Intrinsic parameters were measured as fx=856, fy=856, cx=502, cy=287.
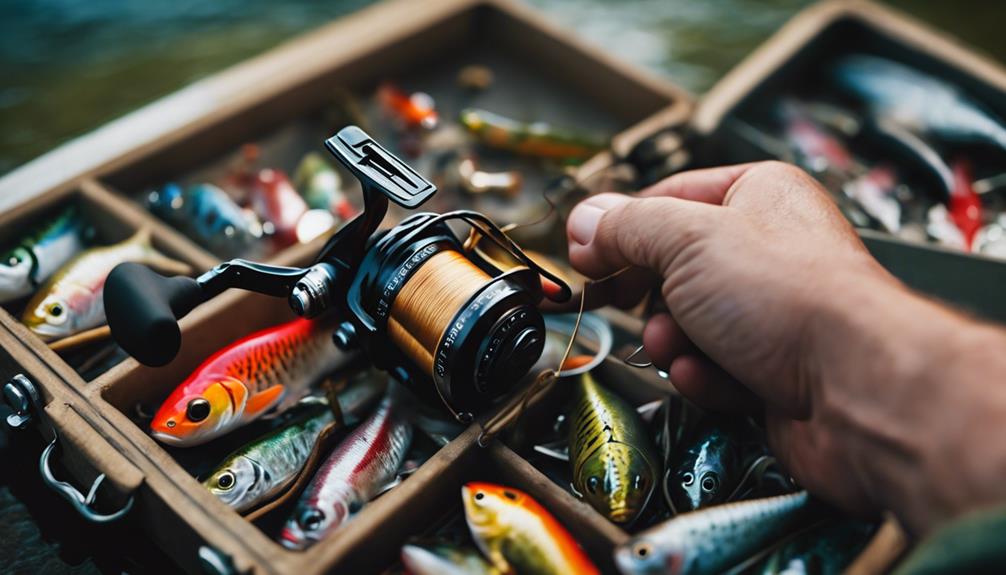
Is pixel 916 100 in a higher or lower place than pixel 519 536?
higher

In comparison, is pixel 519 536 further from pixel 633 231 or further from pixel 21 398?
pixel 21 398

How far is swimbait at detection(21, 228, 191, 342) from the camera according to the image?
1626 millimetres

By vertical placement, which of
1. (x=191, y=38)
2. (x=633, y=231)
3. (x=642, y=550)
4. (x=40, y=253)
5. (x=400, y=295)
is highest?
(x=633, y=231)

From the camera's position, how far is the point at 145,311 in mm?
1267

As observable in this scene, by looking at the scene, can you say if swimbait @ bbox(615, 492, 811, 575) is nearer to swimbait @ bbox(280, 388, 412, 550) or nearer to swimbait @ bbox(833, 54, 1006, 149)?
swimbait @ bbox(280, 388, 412, 550)

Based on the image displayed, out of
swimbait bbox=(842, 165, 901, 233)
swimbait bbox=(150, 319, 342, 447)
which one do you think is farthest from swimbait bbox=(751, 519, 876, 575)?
swimbait bbox=(842, 165, 901, 233)

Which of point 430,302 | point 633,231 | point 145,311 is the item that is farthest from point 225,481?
point 633,231

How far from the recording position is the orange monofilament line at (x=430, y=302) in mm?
1360

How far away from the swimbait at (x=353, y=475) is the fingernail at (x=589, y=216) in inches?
17.7

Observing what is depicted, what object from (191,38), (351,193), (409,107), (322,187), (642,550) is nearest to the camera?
Result: (642,550)

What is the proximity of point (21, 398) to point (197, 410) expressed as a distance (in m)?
A: 0.31

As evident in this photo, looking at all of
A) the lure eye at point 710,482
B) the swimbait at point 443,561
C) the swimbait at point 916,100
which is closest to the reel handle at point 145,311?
the swimbait at point 443,561

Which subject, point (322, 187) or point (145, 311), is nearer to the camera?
point (145, 311)

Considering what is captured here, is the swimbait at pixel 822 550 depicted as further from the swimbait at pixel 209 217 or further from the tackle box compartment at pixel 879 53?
the swimbait at pixel 209 217
